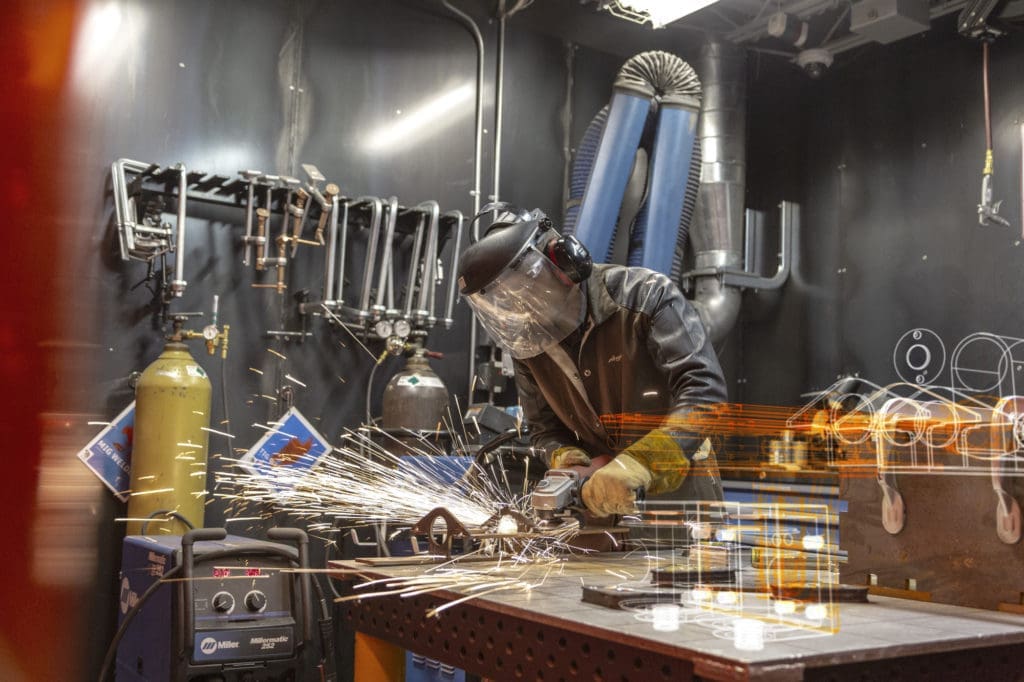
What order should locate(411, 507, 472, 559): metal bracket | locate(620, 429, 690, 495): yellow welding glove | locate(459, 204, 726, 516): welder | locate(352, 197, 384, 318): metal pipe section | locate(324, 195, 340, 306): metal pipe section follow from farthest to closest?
locate(352, 197, 384, 318): metal pipe section, locate(324, 195, 340, 306): metal pipe section, locate(459, 204, 726, 516): welder, locate(620, 429, 690, 495): yellow welding glove, locate(411, 507, 472, 559): metal bracket

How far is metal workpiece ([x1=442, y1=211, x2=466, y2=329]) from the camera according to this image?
199 inches

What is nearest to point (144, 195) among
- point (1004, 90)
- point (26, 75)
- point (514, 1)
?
point (26, 75)

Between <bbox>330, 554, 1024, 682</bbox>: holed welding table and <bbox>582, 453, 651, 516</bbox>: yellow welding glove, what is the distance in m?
0.44

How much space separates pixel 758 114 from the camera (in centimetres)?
662

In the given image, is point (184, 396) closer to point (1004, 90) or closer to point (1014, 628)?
point (1014, 628)

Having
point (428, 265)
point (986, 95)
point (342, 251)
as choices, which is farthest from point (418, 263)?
point (986, 95)

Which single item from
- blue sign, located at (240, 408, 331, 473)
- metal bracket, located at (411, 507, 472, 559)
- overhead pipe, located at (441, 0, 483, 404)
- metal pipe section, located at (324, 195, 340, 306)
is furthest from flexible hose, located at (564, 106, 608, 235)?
metal bracket, located at (411, 507, 472, 559)

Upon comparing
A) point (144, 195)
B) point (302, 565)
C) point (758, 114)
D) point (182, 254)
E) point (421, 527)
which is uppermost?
point (758, 114)

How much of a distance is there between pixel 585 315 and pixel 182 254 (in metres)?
2.07

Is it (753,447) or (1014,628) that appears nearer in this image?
(1014,628)

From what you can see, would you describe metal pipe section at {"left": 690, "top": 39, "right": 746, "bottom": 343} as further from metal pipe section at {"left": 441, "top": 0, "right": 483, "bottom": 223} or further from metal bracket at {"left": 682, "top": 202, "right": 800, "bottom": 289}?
metal pipe section at {"left": 441, "top": 0, "right": 483, "bottom": 223}

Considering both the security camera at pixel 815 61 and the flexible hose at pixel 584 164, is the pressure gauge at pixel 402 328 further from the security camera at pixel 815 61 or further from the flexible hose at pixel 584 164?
the security camera at pixel 815 61

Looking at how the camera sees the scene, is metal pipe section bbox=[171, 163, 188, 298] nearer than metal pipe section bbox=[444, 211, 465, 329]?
Yes

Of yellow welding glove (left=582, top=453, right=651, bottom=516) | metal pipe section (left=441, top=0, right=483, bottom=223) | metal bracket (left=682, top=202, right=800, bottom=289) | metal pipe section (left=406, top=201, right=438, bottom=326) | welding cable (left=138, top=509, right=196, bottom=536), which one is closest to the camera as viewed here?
yellow welding glove (left=582, top=453, right=651, bottom=516)
